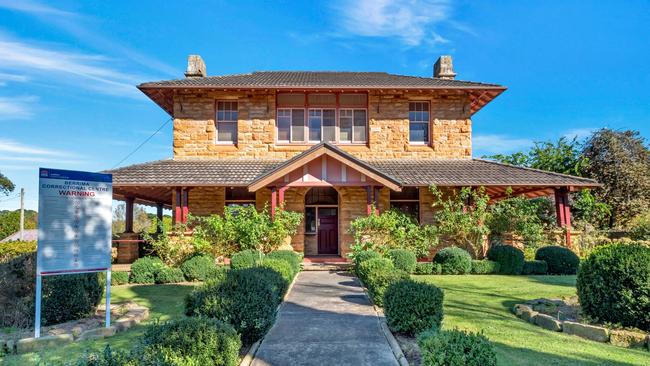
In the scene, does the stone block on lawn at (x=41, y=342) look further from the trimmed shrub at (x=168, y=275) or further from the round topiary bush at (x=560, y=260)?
the round topiary bush at (x=560, y=260)

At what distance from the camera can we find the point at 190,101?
58.0 feet

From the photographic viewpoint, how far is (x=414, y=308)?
6.26 meters

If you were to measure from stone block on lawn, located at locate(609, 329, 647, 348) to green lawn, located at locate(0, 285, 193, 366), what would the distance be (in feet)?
23.5

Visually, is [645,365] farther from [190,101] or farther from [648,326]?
[190,101]

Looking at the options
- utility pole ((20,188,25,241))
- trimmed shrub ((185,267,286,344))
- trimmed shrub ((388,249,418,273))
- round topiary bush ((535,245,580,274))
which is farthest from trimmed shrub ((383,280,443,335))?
utility pole ((20,188,25,241))

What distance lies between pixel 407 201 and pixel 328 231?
3.69 m

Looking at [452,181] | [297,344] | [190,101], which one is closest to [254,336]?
[297,344]

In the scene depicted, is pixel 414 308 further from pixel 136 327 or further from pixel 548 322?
pixel 136 327

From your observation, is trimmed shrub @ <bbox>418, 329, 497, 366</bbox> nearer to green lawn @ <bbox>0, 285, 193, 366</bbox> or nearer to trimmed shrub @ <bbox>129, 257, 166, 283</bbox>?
green lawn @ <bbox>0, 285, 193, 366</bbox>

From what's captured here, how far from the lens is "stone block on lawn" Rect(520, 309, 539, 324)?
767 cm

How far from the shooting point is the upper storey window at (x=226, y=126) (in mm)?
17969

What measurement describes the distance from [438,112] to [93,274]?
49.0 ft

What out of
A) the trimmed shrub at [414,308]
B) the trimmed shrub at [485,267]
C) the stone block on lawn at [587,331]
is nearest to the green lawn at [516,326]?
the stone block on lawn at [587,331]

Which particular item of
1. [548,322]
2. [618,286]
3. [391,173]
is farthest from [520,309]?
[391,173]
